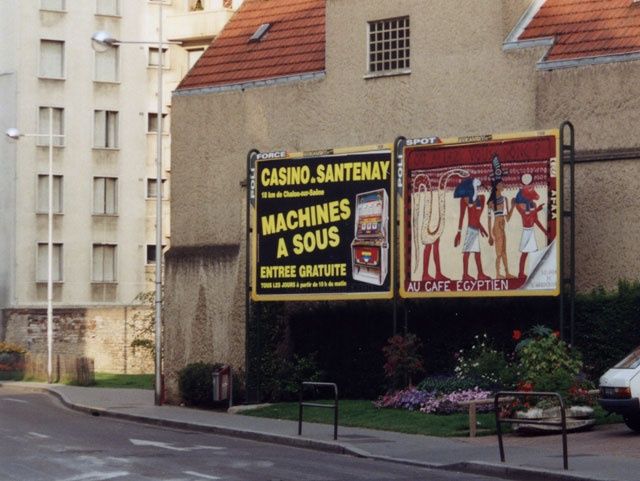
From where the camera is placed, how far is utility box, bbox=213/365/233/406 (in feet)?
115

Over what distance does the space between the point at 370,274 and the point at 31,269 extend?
128 feet

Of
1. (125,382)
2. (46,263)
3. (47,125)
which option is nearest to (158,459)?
(125,382)

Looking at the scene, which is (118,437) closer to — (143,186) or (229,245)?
(229,245)

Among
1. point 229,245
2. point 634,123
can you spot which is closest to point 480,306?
point 634,123

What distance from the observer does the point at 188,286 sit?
125ft

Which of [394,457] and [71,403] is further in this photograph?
[71,403]

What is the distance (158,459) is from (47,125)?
160 ft

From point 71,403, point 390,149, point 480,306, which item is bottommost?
point 71,403

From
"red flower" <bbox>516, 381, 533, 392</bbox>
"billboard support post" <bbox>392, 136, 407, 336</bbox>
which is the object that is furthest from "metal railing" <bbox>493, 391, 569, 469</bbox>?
"billboard support post" <bbox>392, 136, 407, 336</bbox>

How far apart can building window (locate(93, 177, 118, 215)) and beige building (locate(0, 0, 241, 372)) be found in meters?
0.05

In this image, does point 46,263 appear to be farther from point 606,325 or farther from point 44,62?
point 606,325

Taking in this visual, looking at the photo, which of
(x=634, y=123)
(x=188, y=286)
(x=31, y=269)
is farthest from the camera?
(x=31, y=269)

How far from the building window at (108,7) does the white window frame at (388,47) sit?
127 feet

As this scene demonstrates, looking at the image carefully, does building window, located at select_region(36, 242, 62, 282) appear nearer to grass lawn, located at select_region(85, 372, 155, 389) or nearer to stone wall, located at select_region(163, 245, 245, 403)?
grass lawn, located at select_region(85, 372, 155, 389)
